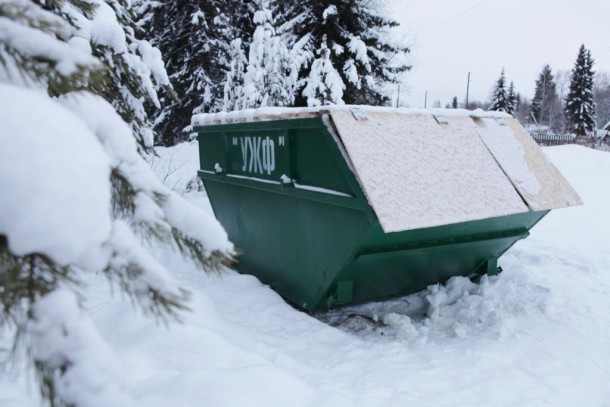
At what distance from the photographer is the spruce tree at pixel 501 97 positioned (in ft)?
156

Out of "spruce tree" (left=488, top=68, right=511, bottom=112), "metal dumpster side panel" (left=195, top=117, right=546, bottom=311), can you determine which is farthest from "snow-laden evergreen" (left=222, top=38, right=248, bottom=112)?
"spruce tree" (left=488, top=68, right=511, bottom=112)

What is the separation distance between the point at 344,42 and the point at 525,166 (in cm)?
1279

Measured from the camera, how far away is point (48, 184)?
0.88 m

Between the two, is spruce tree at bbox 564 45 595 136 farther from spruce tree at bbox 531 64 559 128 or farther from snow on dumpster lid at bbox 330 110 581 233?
snow on dumpster lid at bbox 330 110 581 233

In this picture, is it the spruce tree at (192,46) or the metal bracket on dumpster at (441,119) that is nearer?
the metal bracket on dumpster at (441,119)

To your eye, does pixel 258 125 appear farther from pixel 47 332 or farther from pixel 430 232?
pixel 47 332

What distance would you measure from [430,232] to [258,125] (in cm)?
181

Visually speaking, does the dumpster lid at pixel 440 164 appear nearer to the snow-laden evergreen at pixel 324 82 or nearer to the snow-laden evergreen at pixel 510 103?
the snow-laden evergreen at pixel 324 82

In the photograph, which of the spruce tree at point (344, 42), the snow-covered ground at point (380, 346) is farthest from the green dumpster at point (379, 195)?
the spruce tree at point (344, 42)

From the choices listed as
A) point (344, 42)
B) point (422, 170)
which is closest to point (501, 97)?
point (344, 42)

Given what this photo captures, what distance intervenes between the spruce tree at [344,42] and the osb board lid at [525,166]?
1056 cm

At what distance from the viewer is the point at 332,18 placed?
15.4 m

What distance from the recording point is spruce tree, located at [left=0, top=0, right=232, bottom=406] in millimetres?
884

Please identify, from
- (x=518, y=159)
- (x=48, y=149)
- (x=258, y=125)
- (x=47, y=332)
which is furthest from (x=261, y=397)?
(x=518, y=159)
